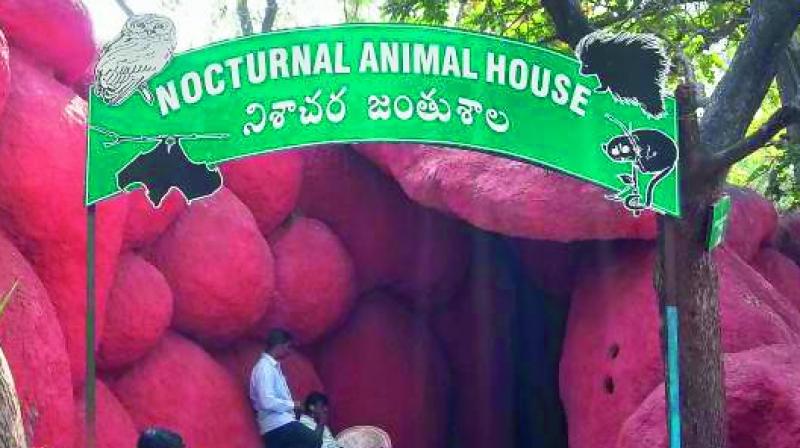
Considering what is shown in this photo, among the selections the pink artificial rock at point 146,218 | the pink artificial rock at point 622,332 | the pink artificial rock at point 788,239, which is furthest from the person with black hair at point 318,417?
the pink artificial rock at point 788,239

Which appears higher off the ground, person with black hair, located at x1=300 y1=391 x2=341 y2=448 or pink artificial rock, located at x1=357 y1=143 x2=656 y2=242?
pink artificial rock, located at x1=357 y1=143 x2=656 y2=242

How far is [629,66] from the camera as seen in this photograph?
607cm

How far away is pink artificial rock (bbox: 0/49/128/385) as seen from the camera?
6605mm

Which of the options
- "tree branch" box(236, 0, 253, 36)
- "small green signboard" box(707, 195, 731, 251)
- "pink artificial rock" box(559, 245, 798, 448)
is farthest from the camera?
"tree branch" box(236, 0, 253, 36)

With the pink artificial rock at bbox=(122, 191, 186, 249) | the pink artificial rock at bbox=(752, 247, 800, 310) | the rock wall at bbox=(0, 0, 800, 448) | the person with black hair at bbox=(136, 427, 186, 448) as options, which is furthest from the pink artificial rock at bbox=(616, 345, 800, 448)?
the pink artificial rock at bbox=(752, 247, 800, 310)

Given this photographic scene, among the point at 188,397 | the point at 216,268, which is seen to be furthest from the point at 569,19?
the point at 188,397

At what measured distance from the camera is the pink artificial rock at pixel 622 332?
8.20m

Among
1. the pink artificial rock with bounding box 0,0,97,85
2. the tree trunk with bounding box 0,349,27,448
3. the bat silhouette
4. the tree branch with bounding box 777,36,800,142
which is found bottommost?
the tree trunk with bounding box 0,349,27,448

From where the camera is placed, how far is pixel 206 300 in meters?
8.60

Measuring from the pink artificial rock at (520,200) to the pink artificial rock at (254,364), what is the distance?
1.82 meters

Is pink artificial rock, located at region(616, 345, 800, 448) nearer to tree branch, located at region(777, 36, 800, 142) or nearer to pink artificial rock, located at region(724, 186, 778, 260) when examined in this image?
pink artificial rock, located at region(724, 186, 778, 260)

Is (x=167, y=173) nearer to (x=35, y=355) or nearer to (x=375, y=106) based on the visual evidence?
(x=375, y=106)

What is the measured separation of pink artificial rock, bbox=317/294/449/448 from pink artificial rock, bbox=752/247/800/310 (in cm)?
325

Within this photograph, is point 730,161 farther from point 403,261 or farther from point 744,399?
point 403,261
